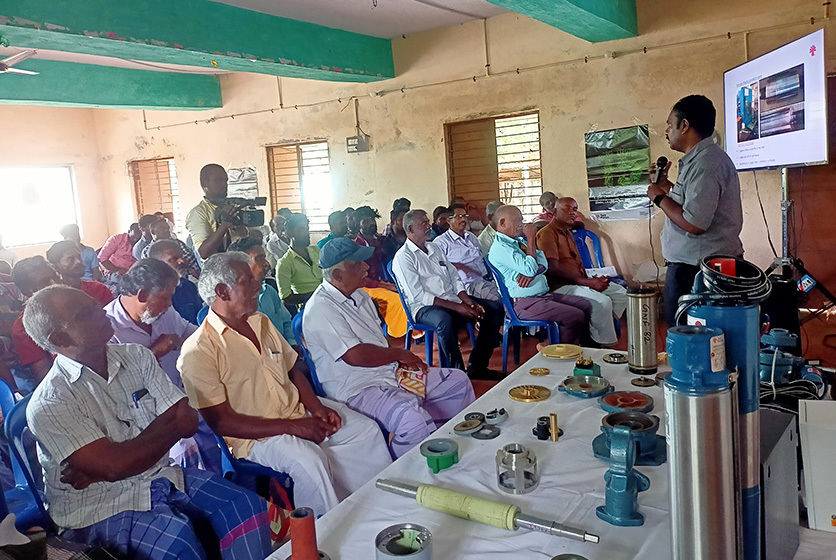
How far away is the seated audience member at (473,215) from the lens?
20.2ft

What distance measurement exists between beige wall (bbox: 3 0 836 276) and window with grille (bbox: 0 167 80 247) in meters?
→ 2.02

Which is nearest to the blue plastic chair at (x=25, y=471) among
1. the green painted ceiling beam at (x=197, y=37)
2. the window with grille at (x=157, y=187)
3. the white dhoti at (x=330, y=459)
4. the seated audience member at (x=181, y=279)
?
the white dhoti at (x=330, y=459)

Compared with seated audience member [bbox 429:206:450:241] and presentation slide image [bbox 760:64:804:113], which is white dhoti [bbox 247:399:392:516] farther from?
seated audience member [bbox 429:206:450:241]

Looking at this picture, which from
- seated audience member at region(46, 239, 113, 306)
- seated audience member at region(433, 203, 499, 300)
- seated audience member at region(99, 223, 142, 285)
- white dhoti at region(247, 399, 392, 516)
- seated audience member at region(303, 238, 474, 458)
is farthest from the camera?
seated audience member at region(99, 223, 142, 285)

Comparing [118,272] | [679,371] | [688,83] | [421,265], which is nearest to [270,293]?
[421,265]

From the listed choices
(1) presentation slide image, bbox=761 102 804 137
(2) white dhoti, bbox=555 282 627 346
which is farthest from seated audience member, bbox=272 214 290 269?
(1) presentation slide image, bbox=761 102 804 137

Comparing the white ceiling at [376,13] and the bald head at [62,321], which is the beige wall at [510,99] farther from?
the bald head at [62,321]

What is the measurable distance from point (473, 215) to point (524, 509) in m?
5.31

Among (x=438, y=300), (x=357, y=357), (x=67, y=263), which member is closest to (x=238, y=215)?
(x=67, y=263)

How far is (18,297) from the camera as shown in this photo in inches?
154

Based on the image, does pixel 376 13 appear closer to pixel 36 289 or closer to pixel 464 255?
pixel 464 255

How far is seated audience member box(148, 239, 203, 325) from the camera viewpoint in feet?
10.9

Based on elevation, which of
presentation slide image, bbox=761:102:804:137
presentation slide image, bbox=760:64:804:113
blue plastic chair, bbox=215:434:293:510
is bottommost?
blue plastic chair, bbox=215:434:293:510

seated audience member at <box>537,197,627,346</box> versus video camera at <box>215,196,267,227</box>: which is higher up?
video camera at <box>215,196,267,227</box>
